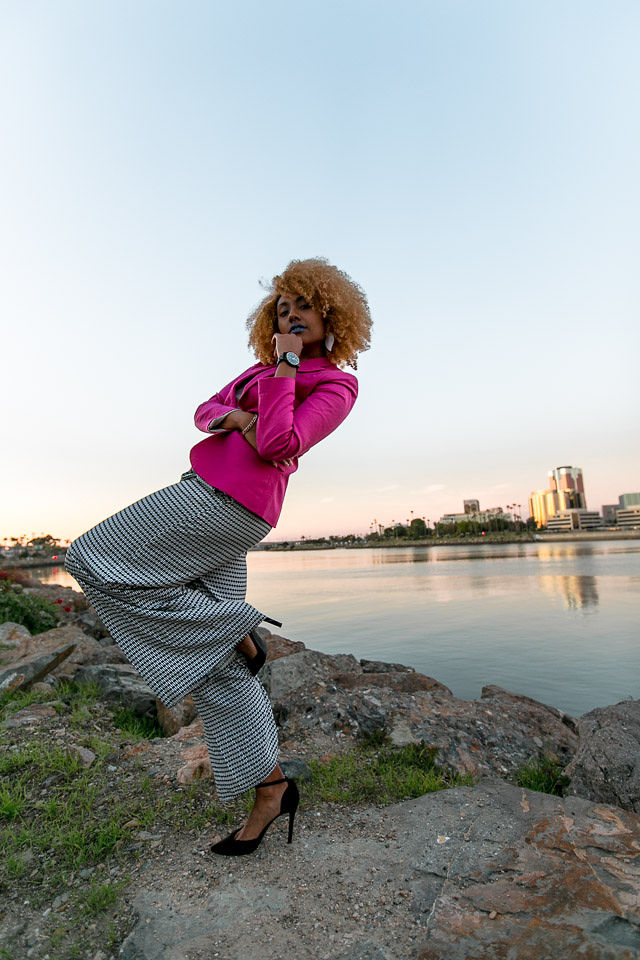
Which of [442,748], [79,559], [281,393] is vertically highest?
[281,393]

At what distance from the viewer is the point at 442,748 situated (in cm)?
310

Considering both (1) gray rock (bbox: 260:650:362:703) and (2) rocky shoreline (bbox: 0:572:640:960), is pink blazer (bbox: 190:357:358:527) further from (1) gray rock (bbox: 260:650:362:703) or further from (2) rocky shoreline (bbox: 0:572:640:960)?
(1) gray rock (bbox: 260:650:362:703)

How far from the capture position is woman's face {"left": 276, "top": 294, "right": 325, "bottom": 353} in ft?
7.37

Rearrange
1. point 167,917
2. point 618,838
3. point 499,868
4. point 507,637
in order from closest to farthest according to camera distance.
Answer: point 167,917, point 499,868, point 618,838, point 507,637

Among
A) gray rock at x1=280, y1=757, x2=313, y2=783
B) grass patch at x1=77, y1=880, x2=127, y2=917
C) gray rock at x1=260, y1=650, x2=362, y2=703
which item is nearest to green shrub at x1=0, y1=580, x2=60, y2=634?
gray rock at x1=260, y1=650, x2=362, y2=703

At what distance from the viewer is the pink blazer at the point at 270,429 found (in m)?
1.89

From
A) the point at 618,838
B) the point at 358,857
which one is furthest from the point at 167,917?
the point at 618,838

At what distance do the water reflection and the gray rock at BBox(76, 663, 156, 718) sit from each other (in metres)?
13.2

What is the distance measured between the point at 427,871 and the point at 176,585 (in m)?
1.32

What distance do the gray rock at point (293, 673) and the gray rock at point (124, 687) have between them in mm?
895

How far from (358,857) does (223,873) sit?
1.60 feet

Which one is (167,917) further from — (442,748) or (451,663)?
(451,663)

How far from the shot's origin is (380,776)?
2750 mm

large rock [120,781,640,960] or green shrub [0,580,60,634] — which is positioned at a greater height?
green shrub [0,580,60,634]
